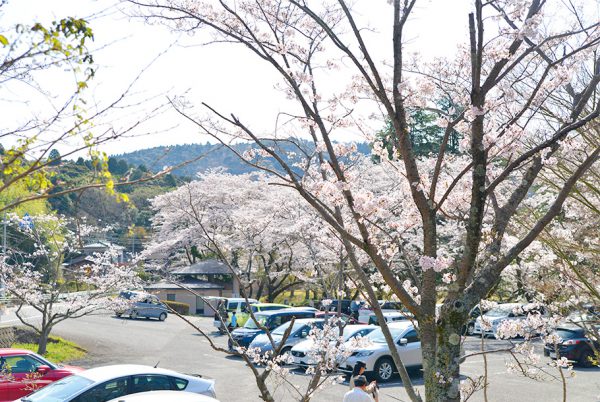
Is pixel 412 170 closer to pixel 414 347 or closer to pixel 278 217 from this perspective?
pixel 414 347

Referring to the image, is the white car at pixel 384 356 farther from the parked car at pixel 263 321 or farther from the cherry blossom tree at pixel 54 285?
the cherry blossom tree at pixel 54 285

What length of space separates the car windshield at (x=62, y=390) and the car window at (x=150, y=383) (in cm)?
65

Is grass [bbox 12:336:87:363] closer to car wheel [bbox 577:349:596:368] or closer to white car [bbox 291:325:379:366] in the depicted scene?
white car [bbox 291:325:379:366]

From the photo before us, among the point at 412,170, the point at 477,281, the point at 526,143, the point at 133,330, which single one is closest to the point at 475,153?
the point at 412,170

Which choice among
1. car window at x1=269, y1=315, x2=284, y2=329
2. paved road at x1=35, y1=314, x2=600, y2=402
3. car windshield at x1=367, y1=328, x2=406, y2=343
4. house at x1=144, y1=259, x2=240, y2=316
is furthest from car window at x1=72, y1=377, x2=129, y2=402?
house at x1=144, y1=259, x2=240, y2=316

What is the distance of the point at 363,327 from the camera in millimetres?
18688

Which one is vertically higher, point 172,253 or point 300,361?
point 172,253

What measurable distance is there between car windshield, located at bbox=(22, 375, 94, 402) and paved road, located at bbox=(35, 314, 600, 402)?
275 cm

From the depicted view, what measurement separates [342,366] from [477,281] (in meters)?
13.5

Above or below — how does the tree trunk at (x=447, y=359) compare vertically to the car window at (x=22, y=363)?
above

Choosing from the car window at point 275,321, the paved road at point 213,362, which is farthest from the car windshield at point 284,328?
the paved road at point 213,362

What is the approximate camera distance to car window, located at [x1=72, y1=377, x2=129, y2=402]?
317 inches

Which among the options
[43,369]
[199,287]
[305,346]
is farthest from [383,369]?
[199,287]

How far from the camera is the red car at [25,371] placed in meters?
10.8
